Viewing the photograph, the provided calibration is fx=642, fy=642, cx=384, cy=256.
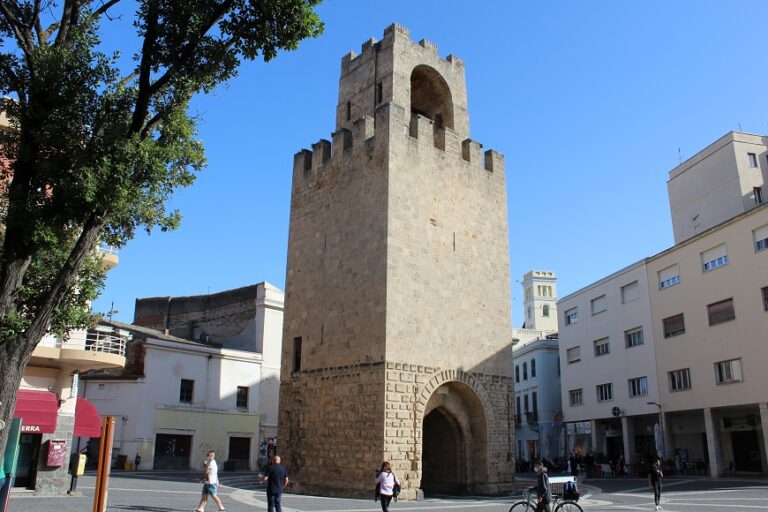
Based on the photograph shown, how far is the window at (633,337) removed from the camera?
31462 millimetres

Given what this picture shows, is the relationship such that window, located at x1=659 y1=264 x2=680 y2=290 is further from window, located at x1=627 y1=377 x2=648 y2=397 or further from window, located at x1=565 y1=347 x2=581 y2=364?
window, located at x1=565 y1=347 x2=581 y2=364

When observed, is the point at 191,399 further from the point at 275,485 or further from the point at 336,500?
the point at 275,485

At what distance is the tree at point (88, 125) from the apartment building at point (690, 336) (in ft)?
74.4

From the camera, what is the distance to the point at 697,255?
2797 centimetres

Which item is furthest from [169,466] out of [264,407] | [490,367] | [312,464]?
[490,367]

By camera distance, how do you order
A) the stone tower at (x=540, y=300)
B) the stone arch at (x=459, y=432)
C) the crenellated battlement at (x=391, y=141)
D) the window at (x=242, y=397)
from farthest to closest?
the stone tower at (x=540, y=300)
the window at (x=242, y=397)
the crenellated battlement at (x=391, y=141)
the stone arch at (x=459, y=432)

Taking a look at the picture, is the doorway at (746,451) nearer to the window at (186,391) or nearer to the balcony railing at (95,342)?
the window at (186,391)

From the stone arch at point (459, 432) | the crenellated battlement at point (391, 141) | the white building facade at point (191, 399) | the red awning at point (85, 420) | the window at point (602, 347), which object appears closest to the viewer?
the red awning at point (85, 420)

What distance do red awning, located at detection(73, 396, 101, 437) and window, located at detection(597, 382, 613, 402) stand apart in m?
25.3

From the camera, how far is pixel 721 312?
86.5ft

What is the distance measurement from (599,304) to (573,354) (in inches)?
146

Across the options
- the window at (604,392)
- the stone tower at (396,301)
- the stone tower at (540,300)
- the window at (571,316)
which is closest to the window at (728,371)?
the window at (604,392)

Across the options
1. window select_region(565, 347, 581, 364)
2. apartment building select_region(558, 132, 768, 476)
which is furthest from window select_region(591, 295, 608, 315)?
window select_region(565, 347, 581, 364)

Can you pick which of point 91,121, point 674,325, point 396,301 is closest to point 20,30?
point 91,121
